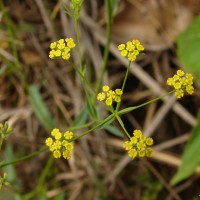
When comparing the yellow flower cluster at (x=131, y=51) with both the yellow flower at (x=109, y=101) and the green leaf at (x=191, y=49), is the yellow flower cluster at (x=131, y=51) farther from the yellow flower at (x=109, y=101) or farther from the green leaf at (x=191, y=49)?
the green leaf at (x=191, y=49)

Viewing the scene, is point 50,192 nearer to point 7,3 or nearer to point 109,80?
point 109,80

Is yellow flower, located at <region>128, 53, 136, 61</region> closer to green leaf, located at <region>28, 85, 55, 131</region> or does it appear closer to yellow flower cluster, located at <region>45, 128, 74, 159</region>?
yellow flower cluster, located at <region>45, 128, 74, 159</region>

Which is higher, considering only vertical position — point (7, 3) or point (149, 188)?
point (7, 3)

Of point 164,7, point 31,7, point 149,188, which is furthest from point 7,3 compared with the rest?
point 149,188

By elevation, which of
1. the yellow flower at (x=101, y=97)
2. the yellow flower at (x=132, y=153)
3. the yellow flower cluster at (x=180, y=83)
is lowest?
the yellow flower at (x=132, y=153)

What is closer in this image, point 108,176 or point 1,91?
point 108,176

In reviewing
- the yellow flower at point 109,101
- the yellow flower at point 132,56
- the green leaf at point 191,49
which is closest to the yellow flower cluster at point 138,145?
the yellow flower at point 109,101

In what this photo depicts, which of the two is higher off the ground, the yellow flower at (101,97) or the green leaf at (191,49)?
the green leaf at (191,49)

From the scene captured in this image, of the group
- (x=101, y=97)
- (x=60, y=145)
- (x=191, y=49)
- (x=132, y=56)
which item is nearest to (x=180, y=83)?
(x=132, y=56)

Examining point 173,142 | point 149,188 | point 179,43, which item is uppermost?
point 179,43
